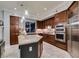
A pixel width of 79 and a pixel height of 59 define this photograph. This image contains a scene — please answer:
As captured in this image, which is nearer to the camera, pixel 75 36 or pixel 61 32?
pixel 75 36

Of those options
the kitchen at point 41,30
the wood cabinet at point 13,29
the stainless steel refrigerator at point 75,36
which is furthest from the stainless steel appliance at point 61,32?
the wood cabinet at point 13,29

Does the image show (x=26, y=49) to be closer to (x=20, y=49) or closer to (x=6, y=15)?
(x=20, y=49)

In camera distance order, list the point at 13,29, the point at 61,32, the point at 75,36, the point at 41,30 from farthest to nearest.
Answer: the point at 41,30 < the point at 13,29 < the point at 61,32 < the point at 75,36

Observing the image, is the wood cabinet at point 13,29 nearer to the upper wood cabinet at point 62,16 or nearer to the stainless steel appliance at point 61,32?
the stainless steel appliance at point 61,32

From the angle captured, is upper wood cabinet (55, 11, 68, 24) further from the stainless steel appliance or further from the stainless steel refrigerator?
the stainless steel refrigerator

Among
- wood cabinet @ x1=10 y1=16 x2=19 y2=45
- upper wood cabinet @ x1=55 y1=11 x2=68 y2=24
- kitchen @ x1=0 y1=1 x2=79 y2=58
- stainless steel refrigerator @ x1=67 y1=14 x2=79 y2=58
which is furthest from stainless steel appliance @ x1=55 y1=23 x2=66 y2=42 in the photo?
wood cabinet @ x1=10 y1=16 x2=19 y2=45

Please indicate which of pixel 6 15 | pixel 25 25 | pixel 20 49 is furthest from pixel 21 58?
pixel 25 25

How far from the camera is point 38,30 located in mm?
12781

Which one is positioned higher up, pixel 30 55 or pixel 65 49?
pixel 30 55

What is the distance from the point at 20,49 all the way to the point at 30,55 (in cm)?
55

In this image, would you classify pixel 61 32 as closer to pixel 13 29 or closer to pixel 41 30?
pixel 13 29

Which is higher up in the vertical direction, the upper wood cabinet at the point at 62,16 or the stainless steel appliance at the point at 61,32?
the upper wood cabinet at the point at 62,16

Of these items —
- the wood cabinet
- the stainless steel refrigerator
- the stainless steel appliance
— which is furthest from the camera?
the wood cabinet

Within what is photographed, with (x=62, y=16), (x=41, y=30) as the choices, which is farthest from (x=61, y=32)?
(x=41, y=30)
